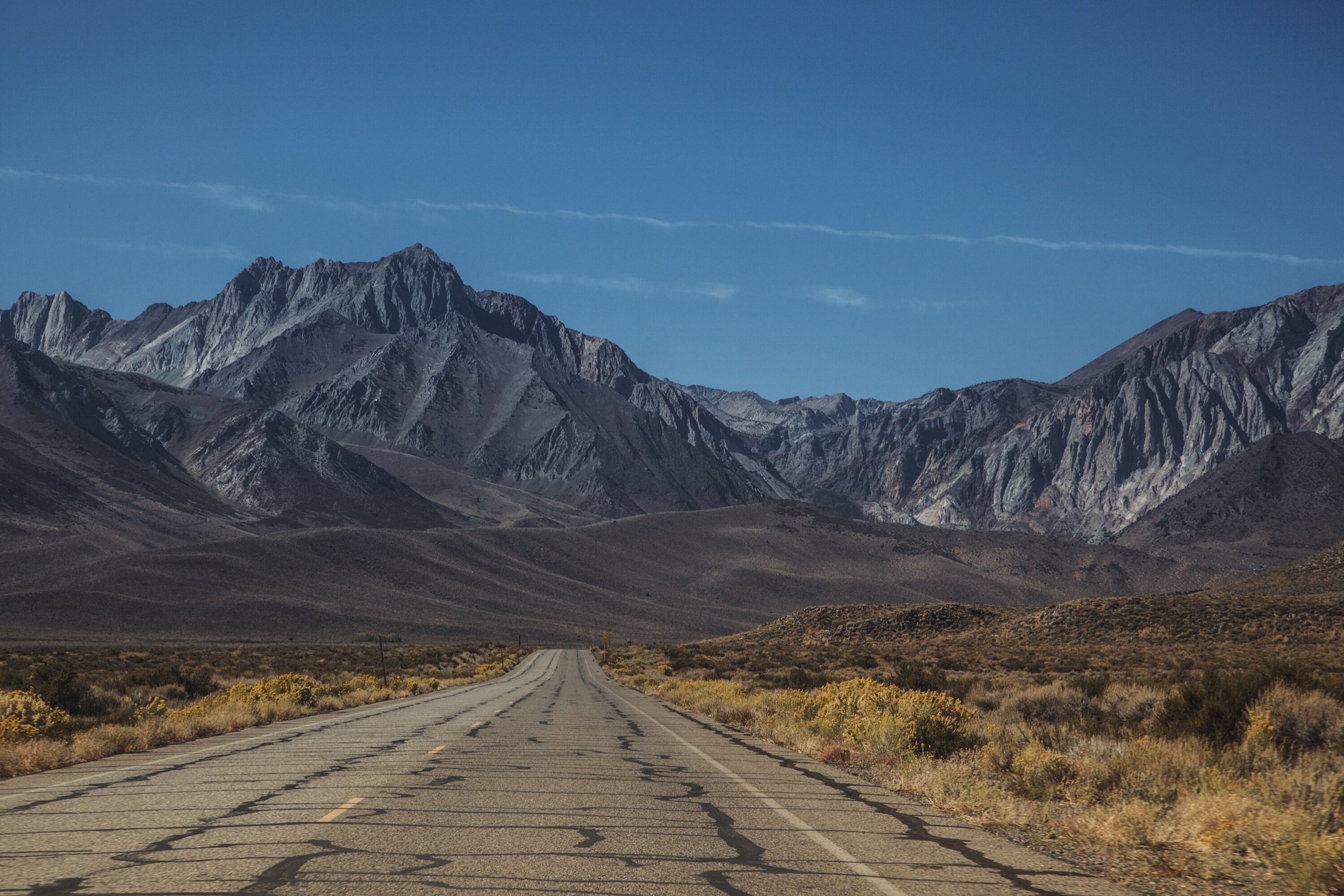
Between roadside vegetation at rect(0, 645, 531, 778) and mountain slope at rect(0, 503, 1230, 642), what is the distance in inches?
1643

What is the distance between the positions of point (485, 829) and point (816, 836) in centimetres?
269

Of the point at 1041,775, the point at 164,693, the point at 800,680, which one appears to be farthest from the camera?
the point at 800,680

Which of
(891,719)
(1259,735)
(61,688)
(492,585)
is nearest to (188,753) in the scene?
(891,719)

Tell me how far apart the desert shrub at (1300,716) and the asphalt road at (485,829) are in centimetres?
598

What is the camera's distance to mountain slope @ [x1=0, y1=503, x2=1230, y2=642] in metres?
109

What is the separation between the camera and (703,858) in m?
7.81

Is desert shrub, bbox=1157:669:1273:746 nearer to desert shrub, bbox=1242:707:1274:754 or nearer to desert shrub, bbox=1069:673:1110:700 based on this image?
desert shrub, bbox=1242:707:1274:754

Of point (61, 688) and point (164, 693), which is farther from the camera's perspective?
point (164, 693)

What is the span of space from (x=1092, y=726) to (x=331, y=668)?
1759 inches

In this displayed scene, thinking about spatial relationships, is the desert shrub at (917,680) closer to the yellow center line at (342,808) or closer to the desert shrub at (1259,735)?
the desert shrub at (1259,735)

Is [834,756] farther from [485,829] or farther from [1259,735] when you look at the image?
[485,829]

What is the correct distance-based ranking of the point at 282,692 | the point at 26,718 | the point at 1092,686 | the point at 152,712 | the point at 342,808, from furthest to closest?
the point at 282,692, the point at 1092,686, the point at 152,712, the point at 26,718, the point at 342,808

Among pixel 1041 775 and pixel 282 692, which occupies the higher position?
pixel 1041 775

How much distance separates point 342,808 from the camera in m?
9.56
